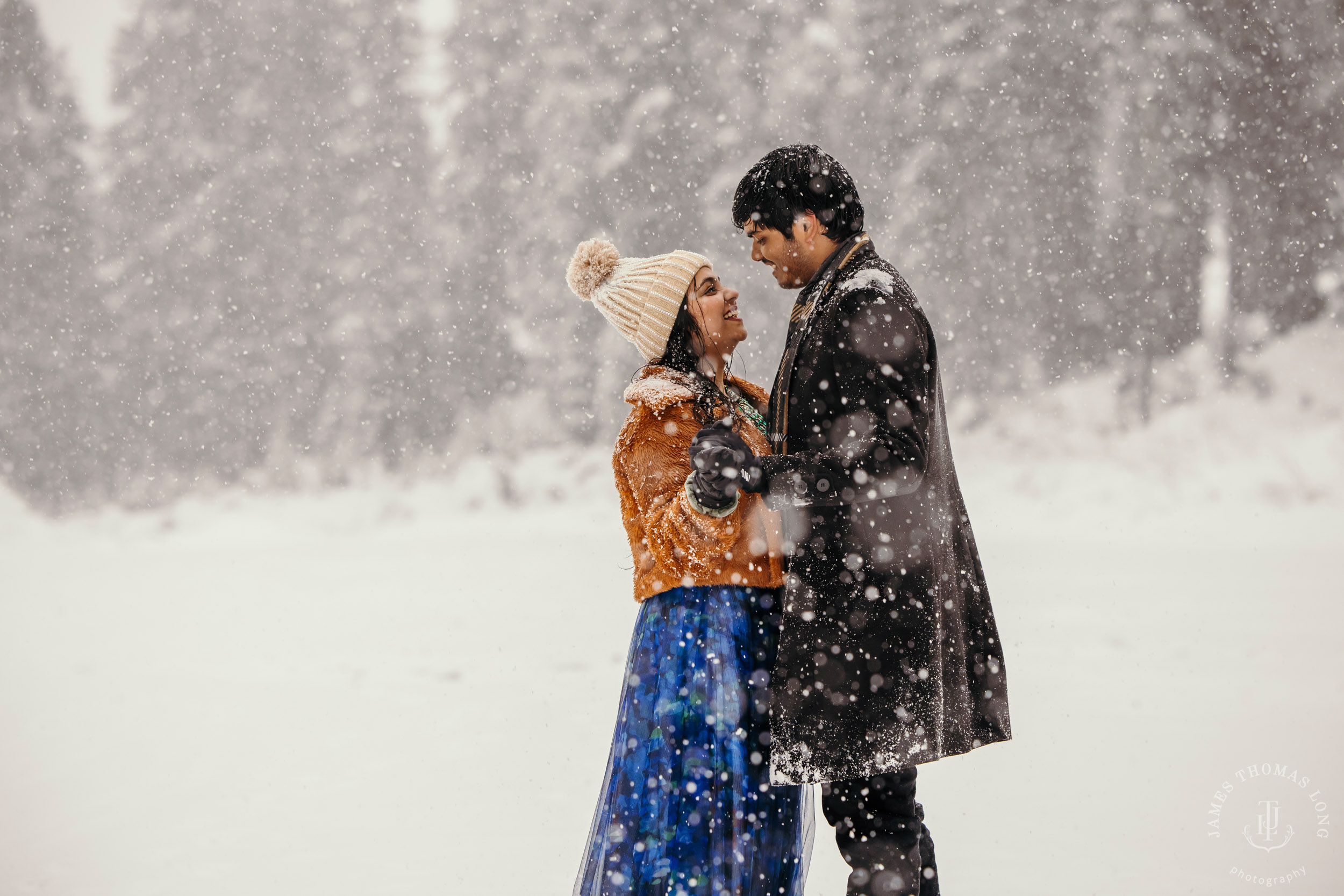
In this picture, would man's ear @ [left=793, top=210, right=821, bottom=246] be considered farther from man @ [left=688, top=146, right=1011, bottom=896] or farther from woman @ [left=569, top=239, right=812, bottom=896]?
woman @ [left=569, top=239, right=812, bottom=896]

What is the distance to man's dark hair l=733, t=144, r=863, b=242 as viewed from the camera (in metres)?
2.50

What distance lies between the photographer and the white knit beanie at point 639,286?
9.01ft

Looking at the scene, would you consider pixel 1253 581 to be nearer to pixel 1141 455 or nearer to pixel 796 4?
pixel 1141 455

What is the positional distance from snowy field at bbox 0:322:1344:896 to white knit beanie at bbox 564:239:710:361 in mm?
2414

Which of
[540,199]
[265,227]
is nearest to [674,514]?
[540,199]

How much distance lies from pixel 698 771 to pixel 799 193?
157 cm

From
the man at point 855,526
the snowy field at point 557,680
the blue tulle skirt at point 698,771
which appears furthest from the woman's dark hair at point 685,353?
the snowy field at point 557,680

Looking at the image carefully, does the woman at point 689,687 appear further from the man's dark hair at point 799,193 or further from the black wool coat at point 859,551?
the man's dark hair at point 799,193

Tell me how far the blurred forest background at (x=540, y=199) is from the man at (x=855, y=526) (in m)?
12.8

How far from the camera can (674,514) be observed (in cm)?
247

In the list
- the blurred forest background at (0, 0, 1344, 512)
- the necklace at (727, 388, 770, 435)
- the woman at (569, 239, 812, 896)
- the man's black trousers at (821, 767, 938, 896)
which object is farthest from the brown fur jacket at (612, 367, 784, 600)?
the blurred forest background at (0, 0, 1344, 512)

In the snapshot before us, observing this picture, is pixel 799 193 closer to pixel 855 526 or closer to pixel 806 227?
pixel 806 227

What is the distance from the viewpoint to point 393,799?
16.3ft

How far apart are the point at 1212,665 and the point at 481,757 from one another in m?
5.51
